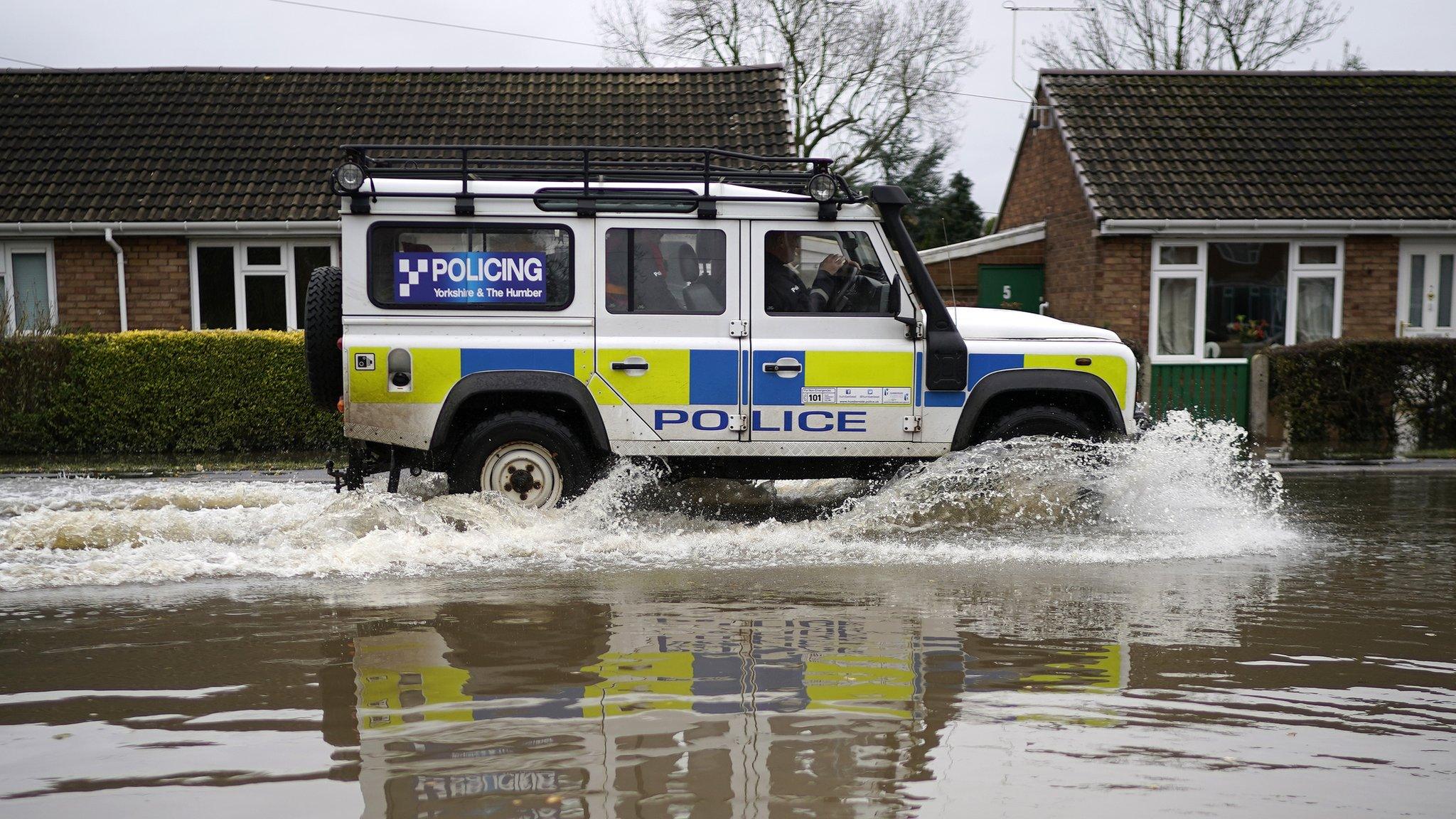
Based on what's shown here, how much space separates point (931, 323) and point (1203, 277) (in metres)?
10.6

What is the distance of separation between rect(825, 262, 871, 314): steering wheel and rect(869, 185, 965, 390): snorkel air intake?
306mm

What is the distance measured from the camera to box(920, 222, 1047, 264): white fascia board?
1955 cm

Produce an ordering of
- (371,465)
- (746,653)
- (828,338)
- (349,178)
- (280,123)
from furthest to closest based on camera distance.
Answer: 1. (280,123)
2. (371,465)
3. (828,338)
4. (349,178)
5. (746,653)

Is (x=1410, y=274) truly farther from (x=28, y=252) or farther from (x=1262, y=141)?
(x=28, y=252)

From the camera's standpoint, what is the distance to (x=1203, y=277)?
56.3 ft

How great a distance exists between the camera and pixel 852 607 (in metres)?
5.95

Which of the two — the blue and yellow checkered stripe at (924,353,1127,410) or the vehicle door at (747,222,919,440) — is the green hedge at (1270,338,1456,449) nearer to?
the blue and yellow checkered stripe at (924,353,1127,410)

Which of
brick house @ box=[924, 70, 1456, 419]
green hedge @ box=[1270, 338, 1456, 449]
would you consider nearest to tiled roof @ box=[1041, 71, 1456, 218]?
brick house @ box=[924, 70, 1456, 419]

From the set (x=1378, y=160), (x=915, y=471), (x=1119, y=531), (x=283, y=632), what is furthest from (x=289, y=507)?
(x=1378, y=160)

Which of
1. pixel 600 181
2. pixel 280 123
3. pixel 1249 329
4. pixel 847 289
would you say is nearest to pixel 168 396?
pixel 280 123

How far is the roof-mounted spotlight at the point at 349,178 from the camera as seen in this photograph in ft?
25.4

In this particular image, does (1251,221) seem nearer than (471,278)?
No

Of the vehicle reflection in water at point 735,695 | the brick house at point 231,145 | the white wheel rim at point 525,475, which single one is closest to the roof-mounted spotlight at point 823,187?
the white wheel rim at point 525,475

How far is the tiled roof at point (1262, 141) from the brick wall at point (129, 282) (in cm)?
1241
